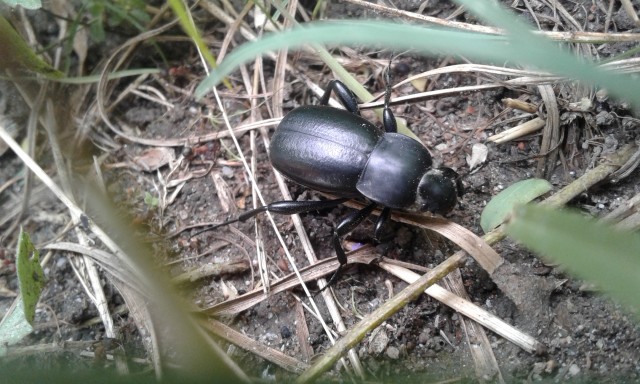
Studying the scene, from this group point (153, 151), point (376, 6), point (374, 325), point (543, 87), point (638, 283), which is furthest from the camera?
point (153, 151)

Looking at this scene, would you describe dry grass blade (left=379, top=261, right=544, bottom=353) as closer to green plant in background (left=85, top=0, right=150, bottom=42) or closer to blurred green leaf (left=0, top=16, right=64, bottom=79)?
green plant in background (left=85, top=0, right=150, bottom=42)

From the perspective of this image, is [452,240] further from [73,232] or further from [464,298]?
[73,232]

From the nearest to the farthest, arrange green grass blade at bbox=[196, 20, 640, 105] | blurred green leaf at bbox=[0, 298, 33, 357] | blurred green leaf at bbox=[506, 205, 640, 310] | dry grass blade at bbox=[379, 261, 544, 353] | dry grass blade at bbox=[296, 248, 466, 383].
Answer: blurred green leaf at bbox=[506, 205, 640, 310], green grass blade at bbox=[196, 20, 640, 105], dry grass blade at bbox=[296, 248, 466, 383], dry grass blade at bbox=[379, 261, 544, 353], blurred green leaf at bbox=[0, 298, 33, 357]

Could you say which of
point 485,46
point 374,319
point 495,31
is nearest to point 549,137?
point 495,31

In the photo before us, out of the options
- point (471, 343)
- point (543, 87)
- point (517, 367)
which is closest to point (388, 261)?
point (471, 343)

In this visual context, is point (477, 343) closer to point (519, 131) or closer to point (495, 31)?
point (519, 131)

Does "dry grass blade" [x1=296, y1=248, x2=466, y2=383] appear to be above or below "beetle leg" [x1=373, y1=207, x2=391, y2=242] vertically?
below

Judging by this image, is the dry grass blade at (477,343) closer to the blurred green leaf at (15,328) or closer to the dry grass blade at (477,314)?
the dry grass blade at (477,314)

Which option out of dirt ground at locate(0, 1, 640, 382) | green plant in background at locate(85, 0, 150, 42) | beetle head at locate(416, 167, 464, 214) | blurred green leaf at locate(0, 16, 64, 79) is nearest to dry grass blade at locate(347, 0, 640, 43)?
dirt ground at locate(0, 1, 640, 382)
